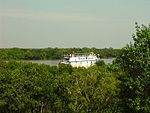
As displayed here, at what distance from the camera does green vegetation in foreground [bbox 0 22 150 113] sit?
62.3ft

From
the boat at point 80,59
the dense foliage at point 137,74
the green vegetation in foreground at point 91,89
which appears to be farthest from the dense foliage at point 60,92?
the boat at point 80,59

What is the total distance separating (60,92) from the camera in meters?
26.2

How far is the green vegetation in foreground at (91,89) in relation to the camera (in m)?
19.0

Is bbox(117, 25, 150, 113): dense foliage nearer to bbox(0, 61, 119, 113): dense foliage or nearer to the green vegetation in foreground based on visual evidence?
the green vegetation in foreground

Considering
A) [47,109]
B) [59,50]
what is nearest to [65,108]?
[47,109]

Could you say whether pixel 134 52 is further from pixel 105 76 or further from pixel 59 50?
pixel 59 50

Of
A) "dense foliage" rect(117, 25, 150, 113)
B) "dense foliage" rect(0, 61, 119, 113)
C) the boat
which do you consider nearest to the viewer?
"dense foliage" rect(117, 25, 150, 113)

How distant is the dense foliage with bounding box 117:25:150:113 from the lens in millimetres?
18625

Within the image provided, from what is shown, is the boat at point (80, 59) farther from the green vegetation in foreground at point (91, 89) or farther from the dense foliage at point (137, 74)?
the dense foliage at point (137, 74)

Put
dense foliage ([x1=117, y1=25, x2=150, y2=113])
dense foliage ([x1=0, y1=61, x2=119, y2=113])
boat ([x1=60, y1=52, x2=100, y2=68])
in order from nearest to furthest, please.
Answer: dense foliage ([x1=117, y1=25, x2=150, y2=113]) < dense foliage ([x1=0, y1=61, x2=119, y2=113]) < boat ([x1=60, y1=52, x2=100, y2=68])

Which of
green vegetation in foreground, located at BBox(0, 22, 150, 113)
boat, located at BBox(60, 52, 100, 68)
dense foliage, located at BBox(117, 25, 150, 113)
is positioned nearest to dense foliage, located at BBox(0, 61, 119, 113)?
green vegetation in foreground, located at BBox(0, 22, 150, 113)

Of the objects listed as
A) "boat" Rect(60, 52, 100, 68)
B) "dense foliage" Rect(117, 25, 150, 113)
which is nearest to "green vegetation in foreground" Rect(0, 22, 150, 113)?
"dense foliage" Rect(117, 25, 150, 113)

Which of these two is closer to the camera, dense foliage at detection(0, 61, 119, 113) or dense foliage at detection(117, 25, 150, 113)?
dense foliage at detection(117, 25, 150, 113)

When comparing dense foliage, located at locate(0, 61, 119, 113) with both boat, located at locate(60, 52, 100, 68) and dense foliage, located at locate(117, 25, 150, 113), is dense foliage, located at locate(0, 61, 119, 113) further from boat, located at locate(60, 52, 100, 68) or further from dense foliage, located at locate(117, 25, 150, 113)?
boat, located at locate(60, 52, 100, 68)
